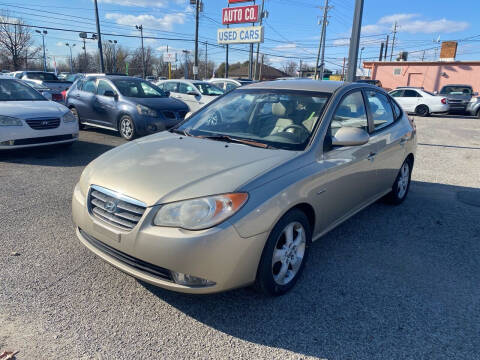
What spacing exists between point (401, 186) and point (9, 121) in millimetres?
6746

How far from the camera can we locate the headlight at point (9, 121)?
6359mm

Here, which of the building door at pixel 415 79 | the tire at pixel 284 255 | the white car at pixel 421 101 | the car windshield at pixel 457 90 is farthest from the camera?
the building door at pixel 415 79

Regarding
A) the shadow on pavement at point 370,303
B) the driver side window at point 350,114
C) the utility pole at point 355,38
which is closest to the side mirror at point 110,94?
the utility pole at point 355,38

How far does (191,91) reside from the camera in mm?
12664

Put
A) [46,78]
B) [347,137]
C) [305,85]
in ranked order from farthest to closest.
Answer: [46,78], [305,85], [347,137]

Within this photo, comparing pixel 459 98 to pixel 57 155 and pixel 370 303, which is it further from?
pixel 370 303

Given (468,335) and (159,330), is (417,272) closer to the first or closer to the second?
(468,335)

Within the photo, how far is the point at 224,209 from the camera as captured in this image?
90.1 inches

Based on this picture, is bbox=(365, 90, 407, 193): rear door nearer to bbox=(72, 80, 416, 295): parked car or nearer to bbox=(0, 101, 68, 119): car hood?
bbox=(72, 80, 416, 295): parked car

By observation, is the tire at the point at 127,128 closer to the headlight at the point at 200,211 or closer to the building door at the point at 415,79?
the headlight at the point at 200,211

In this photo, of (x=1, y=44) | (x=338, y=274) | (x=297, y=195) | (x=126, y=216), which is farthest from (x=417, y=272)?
(x=1, y=44)

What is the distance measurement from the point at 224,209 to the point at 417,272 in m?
2.07

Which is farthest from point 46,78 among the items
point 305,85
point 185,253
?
point 185,253

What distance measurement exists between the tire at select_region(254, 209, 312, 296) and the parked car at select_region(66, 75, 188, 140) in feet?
21.8
